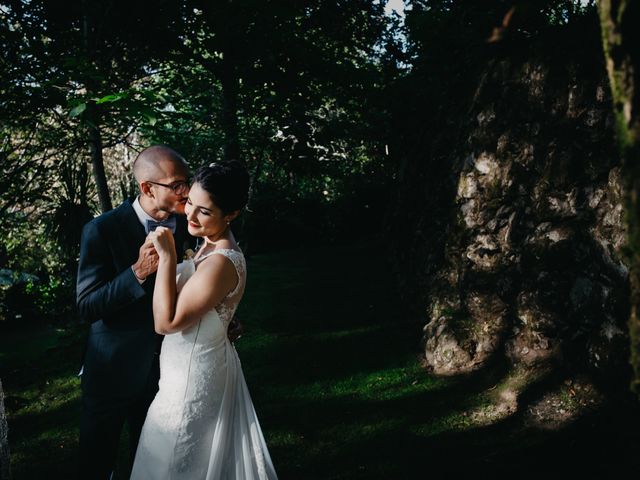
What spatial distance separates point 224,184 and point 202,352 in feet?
2.79

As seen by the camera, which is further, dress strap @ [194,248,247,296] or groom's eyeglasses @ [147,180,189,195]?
groom's eyeglasses @ [147,180,189,195]

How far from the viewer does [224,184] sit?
261 cm

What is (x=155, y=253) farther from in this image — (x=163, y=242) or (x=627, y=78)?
(x=627, y=78)

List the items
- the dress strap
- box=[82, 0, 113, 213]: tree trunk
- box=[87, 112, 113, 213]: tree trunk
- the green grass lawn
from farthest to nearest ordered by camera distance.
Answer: box=[87, 112, 113, 213]: tree trunk < box=[82, 0, 113, 213]: tree trunk < the green grass lawn < the dress strap

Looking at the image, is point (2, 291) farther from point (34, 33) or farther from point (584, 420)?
point (584, 420)

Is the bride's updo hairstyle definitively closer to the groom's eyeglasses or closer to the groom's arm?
the groom's eyeglasses

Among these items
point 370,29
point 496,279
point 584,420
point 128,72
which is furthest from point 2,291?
point 584,420

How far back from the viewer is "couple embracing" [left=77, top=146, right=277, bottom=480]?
2.60 m

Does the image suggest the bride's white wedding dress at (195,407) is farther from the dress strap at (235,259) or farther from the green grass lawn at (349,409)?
the green grass lawn at (349,409)

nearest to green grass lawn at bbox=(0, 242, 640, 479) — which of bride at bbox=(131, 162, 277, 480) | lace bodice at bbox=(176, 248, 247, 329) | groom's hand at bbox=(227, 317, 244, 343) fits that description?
bride at bbox=(131, 162, 277, 480)

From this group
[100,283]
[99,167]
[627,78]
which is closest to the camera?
[627,78]

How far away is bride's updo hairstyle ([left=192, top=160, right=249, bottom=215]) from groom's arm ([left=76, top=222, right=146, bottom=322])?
64 centimetres

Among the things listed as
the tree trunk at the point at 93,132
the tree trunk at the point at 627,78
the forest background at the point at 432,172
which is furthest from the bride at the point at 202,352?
the tree trunk at the point at 93,132

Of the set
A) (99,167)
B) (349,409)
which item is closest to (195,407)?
(349,409)
